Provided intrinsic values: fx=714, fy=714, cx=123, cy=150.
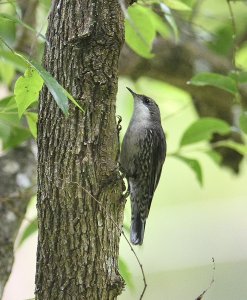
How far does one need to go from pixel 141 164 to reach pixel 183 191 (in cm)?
286

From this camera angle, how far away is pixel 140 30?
9.53ft

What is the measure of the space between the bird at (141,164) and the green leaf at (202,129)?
0.87 feet

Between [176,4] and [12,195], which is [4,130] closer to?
[12,195]

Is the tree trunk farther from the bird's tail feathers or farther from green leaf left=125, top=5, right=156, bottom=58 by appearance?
the bird's tail feathers

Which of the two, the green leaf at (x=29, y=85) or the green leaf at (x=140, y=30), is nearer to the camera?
the green leaf at (x=29, y=85)

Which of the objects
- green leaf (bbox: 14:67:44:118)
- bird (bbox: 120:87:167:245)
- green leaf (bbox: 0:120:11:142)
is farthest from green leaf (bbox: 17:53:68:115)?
bird (bbox: 120:87:167:245)

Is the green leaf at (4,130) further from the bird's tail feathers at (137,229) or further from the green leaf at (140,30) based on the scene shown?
the bird's tail feathers at (137,229)

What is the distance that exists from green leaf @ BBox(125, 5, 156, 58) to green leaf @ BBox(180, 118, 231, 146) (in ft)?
1.58

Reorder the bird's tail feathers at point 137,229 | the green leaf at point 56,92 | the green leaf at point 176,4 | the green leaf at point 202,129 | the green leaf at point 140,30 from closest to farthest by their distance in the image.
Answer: the green leaf at point 56,92
the green leaf at point 176,4
the green leaf at point 140,30
the green leaf at point 202,129
the bird's tail feathers at point 137,229

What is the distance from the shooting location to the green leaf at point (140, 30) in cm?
287

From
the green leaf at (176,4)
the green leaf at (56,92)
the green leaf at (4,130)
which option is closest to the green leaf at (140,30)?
the green leaf at (176,4)

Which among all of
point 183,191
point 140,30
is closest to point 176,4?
point 140,30

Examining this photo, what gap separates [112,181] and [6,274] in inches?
39.7

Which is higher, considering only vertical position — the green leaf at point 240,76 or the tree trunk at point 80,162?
the green leaf at point 240,76
